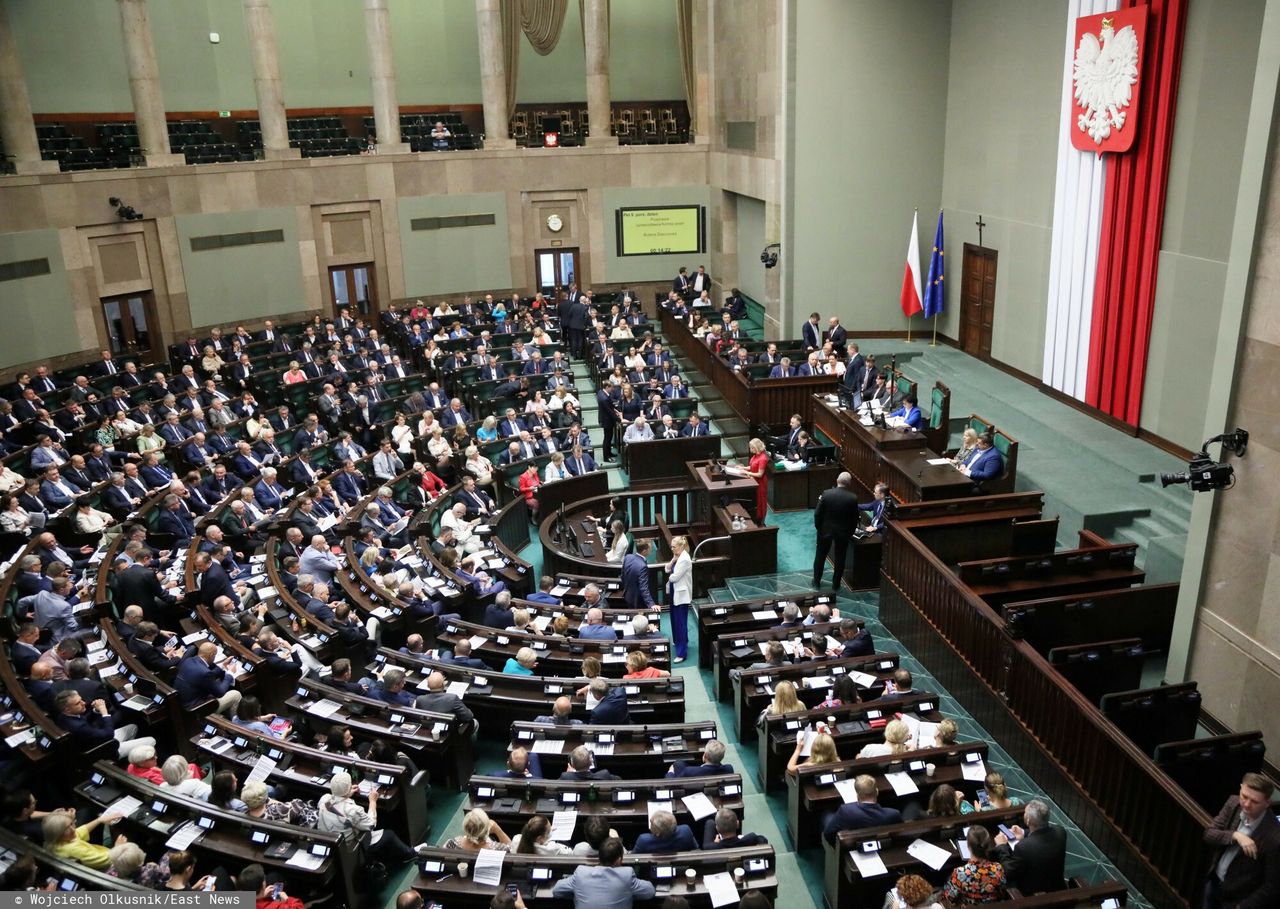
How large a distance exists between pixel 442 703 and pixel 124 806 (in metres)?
2.25

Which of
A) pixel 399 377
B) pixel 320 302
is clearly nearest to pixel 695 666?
pixel 399 377

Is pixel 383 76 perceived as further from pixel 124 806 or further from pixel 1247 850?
pixel 1247 850

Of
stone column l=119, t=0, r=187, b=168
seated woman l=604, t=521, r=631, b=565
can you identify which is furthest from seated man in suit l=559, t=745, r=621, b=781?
stone column l=119, t=0, r=187, b=168

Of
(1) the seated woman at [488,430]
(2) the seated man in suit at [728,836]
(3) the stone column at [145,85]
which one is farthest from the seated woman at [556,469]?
(3) the stone column at [145,85]

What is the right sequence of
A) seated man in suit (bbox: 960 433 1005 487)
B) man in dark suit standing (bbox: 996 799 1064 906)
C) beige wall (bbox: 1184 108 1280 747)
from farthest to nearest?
1. seated man in suit (bbox: 960 433 1005 487)
2. beige wall (bbox: 1184 108 1280 747)
3. man in dark suit standing (bbox: 996 799 1064 906)

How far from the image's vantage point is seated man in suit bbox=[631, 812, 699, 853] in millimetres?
6051

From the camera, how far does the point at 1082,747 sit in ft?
23.0

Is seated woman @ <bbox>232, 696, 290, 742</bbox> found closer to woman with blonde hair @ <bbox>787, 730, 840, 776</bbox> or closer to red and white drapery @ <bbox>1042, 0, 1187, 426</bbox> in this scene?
woman with blonde hair @ <bbox>787, 730, 840, 776</bbox>

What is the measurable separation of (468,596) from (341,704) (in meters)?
2.46

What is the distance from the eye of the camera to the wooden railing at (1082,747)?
615 centimetres

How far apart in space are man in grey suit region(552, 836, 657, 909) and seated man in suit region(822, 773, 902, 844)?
4.65 ft

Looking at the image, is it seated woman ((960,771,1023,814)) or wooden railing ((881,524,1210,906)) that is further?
seated woman ((960,771,1023,814))

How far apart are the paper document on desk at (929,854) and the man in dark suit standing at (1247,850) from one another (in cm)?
144

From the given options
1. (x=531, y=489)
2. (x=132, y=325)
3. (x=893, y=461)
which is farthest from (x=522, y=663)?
(x=132, y=325)
